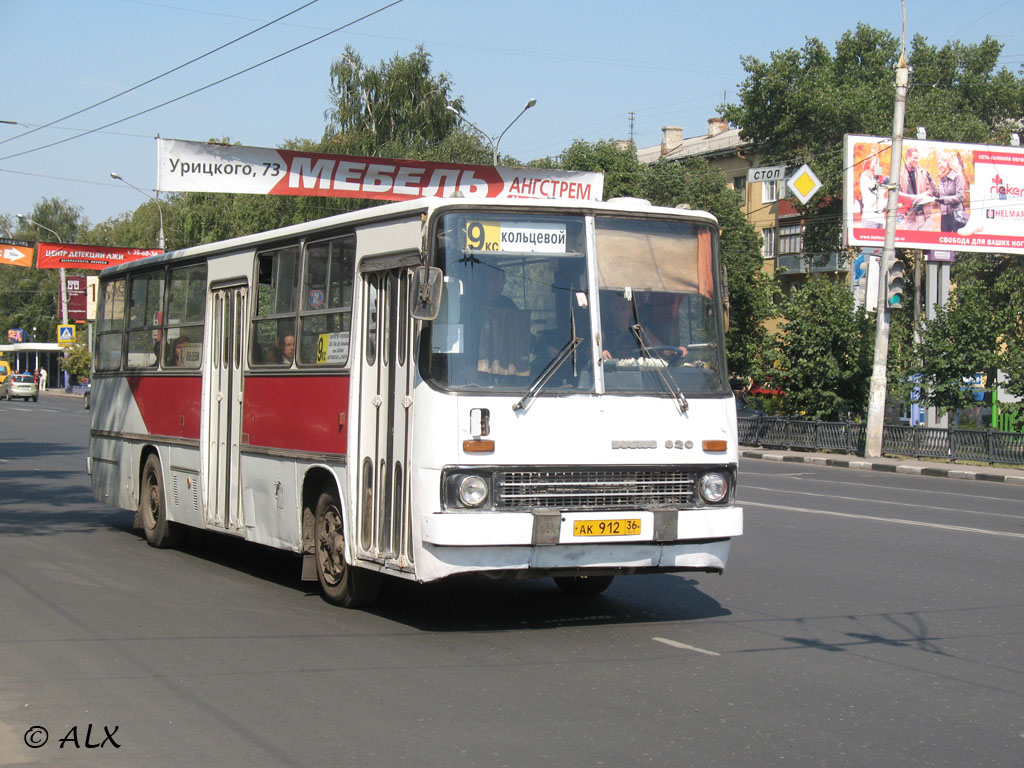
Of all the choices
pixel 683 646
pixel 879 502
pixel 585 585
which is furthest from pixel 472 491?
pixel 879 502

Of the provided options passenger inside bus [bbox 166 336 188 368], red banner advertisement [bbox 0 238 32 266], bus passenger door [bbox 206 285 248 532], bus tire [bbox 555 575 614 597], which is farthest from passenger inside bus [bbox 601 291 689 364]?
red banner advertisement [bbox 0 238 32 266]

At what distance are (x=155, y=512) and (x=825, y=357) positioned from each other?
22442mm

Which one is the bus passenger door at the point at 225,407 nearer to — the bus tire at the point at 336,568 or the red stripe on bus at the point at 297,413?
the red stripe on bus at the point at 297,413

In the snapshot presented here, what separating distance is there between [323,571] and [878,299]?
22013 millimetres

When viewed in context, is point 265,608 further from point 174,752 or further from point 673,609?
point 174,752

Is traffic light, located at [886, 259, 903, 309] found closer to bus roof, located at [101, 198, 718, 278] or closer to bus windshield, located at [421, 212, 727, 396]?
bus roof, located at [101, 198, 718, 278]

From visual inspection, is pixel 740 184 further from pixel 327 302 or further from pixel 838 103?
pixel 327 302

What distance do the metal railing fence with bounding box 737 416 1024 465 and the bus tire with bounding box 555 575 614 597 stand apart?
63.3ft

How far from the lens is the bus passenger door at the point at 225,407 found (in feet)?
36.5

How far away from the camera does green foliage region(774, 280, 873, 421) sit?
105 ft

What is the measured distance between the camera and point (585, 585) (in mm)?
10039

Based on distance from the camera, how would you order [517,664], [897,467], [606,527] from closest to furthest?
[517,664] < [606,527] < [897,467]

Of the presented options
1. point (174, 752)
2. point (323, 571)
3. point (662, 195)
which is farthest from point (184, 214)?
point (174, 752)

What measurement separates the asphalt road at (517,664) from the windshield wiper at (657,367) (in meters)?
1.56
